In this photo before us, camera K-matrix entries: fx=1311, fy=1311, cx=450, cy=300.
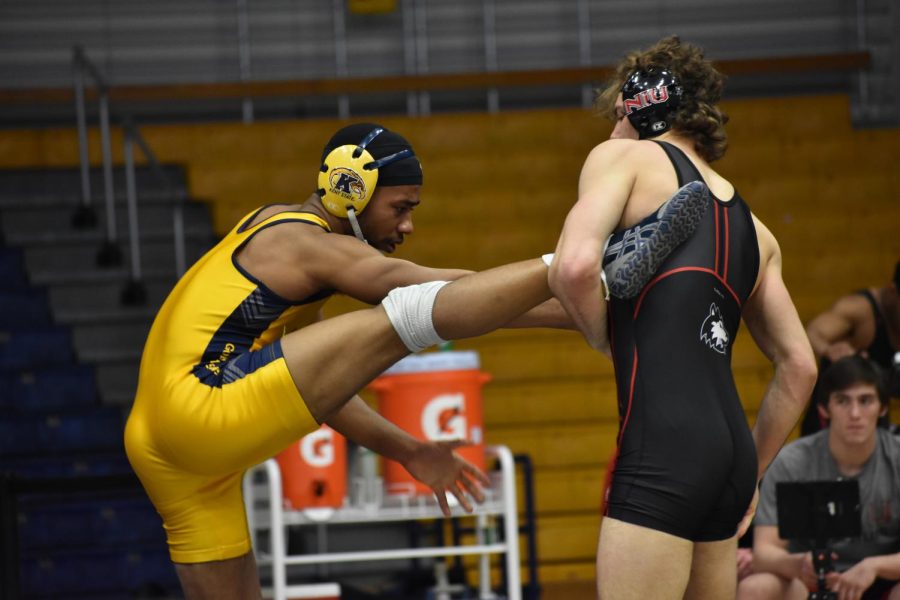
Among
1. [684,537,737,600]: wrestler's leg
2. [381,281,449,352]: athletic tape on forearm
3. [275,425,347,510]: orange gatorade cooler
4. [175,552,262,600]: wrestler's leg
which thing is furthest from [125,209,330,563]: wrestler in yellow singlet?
[275,425,347,510]: orange gatorade cooler

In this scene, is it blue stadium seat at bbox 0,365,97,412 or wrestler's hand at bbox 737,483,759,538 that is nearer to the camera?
wrestler's hand at bbox 737,483,759,538

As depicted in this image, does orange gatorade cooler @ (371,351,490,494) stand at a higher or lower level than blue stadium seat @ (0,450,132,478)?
higher

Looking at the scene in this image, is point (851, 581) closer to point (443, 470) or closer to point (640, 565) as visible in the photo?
point (443, 470)

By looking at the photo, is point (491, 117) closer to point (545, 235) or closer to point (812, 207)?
point (545, 235)

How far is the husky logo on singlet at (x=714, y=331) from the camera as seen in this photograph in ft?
8.00

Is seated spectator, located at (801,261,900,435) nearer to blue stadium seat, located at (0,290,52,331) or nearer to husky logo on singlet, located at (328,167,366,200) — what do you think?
husky logo on singlet, located at (328,167,366,200)

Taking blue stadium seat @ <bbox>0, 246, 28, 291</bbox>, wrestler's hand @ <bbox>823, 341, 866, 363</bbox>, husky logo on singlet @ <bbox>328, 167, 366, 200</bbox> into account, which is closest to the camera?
husky logo on singlet @ <bbox>328, 167, 366, 200</bbox>

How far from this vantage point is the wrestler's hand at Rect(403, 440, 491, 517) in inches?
128

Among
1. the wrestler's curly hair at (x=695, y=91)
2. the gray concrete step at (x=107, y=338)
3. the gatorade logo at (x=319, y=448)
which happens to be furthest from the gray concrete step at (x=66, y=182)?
the wrestler's curly hair at (x=695, y=91)

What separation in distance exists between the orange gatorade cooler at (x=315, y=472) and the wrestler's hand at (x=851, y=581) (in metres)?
1.69

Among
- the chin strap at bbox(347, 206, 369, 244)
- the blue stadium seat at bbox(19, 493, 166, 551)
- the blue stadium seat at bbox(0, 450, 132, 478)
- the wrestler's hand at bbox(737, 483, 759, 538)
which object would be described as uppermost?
the chin strap at bbox(347, 206, 369, 244)

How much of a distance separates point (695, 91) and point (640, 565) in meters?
0.95

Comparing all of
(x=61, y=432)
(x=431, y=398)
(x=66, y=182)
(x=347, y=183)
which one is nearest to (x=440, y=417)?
(x=431, y=398)

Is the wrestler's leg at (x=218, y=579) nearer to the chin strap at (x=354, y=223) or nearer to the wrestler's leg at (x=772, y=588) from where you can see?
the chin strap at (x=354, y=223)
